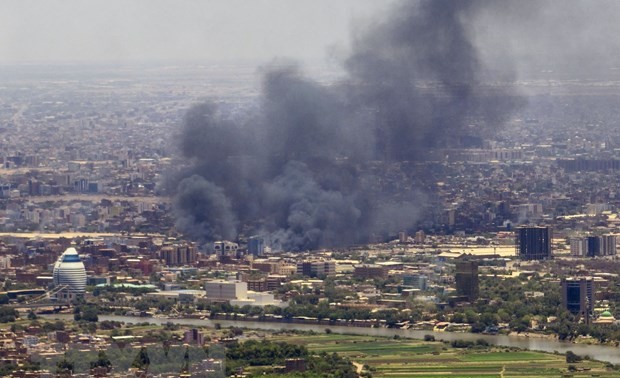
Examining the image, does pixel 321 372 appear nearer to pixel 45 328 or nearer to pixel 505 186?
pixel 45 328

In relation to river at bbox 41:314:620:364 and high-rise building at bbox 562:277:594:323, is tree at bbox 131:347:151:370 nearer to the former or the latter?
river at bbox 41:314:620:364

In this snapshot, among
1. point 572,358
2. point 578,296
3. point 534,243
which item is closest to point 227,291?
point 578,296

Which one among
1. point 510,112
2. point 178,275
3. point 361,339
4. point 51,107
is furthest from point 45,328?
point 51,107

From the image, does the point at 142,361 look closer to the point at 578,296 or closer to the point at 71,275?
the point at 578,296

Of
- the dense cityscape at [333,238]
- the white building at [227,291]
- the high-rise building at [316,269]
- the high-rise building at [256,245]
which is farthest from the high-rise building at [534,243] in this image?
the white building at [227,291]

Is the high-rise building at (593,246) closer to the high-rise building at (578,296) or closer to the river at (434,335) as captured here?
the high-rise building at (578,296)
